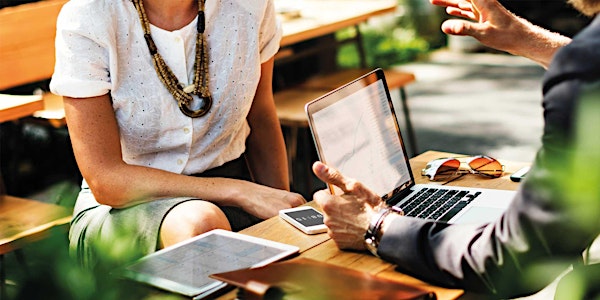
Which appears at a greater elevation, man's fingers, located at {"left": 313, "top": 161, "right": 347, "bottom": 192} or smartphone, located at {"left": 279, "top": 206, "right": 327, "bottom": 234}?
man's fingers, located at {"left": 313, "top": 161, "right": 347, "bottom": 192}

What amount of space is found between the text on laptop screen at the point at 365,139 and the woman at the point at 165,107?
9.7 inches

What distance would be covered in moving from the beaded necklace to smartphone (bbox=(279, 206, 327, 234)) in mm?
488

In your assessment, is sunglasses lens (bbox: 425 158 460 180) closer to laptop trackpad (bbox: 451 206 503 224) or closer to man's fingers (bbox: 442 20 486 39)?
laptop trackpad (bbox: 451 206 503 224)

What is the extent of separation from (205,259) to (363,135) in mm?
577

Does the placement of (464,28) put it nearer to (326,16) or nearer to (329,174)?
(329,174)

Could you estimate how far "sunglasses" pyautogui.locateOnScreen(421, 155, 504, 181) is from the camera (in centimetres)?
227

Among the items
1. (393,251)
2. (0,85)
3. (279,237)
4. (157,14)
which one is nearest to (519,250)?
(393,251)

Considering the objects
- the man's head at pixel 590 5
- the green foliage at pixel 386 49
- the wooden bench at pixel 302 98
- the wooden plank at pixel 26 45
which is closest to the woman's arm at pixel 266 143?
the man's head at pixel 590 5

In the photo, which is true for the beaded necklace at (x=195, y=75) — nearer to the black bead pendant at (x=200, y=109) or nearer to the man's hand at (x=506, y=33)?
the black bead pendant at (x=200, y=109)

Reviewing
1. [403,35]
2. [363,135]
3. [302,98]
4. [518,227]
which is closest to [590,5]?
[518,227]

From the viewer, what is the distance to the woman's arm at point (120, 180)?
7.17 ft

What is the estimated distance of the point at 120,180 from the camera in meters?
2.21

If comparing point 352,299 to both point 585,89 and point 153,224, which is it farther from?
point 153,224

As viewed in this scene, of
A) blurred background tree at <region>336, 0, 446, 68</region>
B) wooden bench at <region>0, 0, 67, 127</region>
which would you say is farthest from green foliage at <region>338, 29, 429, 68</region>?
wooden bench at <region>0, 0, 67, 127</region>
